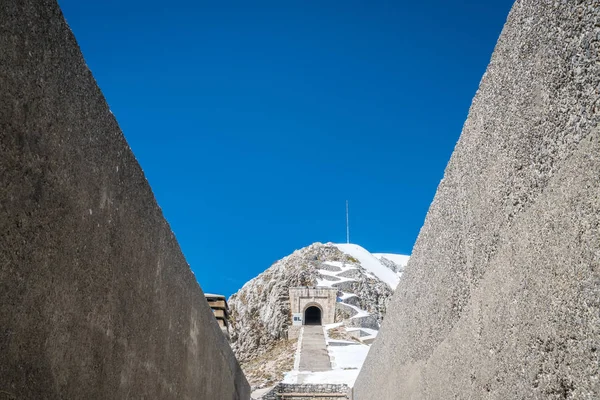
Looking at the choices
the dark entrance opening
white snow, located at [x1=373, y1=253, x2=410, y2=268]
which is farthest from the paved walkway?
white snow, located at [x1=373, y1=253, x2=410, y2=268]

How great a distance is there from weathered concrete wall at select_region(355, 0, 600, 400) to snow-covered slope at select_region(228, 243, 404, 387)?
904 inches

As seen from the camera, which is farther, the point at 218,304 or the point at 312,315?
the point at 312,315

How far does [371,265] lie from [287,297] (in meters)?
13.4

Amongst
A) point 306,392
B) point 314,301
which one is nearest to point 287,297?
point 314,301

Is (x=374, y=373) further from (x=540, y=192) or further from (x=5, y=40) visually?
(x=5, y=40)

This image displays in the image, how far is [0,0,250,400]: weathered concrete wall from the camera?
117cm

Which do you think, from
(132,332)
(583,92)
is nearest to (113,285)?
(132,332)

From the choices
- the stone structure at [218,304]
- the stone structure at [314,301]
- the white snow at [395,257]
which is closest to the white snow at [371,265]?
the stone structure at [314,301]

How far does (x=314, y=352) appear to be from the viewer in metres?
20.8

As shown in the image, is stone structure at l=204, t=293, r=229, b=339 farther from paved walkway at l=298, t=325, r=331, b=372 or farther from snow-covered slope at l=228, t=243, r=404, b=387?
snow-covered slope at l=228, t=243, r=404, b=387

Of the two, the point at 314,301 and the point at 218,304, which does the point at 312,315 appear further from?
the point at 218,304

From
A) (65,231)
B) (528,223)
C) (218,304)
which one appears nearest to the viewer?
(65,231)

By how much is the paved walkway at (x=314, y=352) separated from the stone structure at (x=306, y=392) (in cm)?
364

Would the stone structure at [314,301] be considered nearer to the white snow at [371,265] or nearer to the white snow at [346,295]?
the white snow at [346,295]
